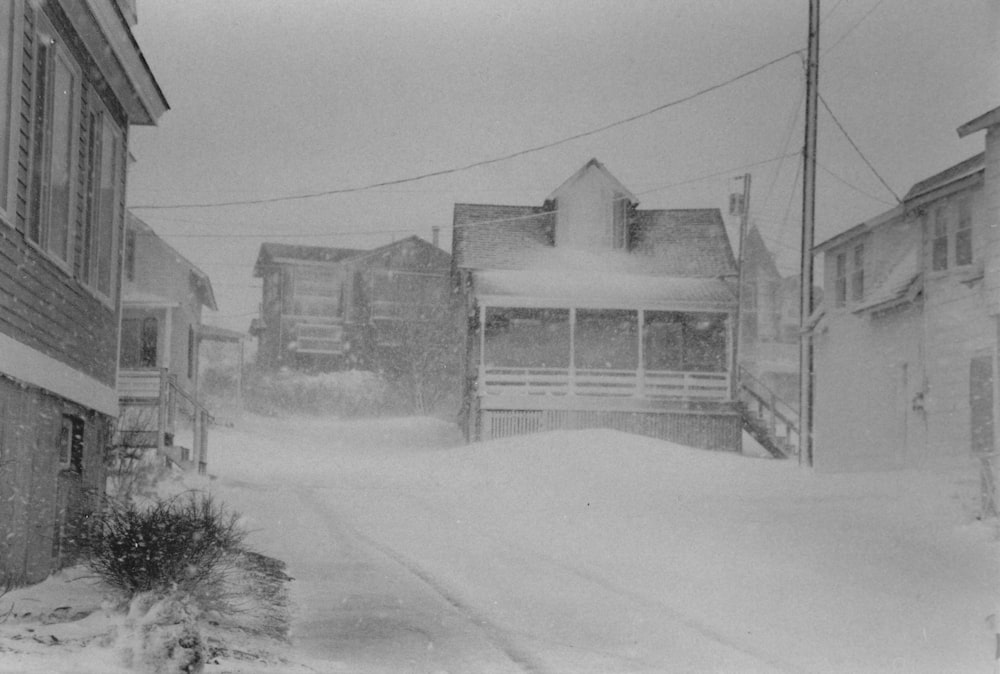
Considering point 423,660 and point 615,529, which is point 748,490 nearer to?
point 615,529

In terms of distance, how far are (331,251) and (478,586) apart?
3.53m

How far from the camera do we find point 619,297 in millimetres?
11820

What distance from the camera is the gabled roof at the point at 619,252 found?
11.1 meters

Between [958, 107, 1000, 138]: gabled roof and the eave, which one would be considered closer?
the eave

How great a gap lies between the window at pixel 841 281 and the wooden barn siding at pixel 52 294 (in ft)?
36.4

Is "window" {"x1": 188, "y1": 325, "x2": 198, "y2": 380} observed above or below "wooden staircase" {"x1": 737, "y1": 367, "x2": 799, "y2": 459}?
above

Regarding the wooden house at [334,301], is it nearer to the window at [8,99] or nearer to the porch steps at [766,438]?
the window at [8,99]

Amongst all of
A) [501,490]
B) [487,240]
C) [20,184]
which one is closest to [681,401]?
[501,490]

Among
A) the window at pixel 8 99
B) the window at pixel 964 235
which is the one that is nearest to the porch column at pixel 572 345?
the window at pixel 964 235

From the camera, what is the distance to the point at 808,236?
41.7 ft

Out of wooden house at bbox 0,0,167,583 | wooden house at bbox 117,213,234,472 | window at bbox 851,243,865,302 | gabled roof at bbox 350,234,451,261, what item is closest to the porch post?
gabled roof at bbox 350,234,451,261

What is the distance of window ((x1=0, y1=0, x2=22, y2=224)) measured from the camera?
20.2 ft

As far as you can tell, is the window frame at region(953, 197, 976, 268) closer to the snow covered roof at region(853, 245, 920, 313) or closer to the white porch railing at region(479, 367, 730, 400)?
Result: the snow covered roof at region(853, 245, 920, 313)

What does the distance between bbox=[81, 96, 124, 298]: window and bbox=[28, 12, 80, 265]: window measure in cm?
52
